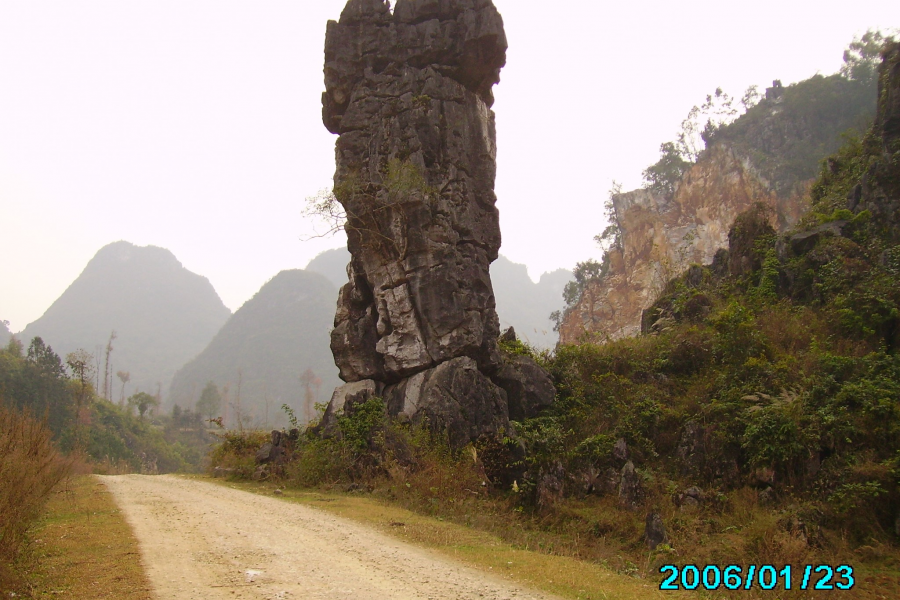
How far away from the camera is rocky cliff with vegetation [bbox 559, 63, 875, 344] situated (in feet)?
113

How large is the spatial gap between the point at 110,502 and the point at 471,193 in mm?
10266

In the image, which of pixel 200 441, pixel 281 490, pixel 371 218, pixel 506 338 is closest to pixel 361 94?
pixel 371 218

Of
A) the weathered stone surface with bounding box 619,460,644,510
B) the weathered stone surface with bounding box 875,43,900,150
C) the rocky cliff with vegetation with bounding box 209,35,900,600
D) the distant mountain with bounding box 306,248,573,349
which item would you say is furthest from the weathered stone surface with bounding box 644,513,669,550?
the distant mountain with bounding box 306,248,573,349

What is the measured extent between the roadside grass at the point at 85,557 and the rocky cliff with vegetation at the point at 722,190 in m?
28.8

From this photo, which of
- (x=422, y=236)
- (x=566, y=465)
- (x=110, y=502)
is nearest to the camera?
(x=110, y=502)

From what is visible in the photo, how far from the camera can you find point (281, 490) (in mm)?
12102

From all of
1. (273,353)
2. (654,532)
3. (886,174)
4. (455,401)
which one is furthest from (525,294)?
(654,532)

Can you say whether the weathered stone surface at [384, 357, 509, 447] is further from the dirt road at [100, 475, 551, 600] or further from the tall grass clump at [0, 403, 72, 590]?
the tall grass clump at [0, 403, 72, 590]

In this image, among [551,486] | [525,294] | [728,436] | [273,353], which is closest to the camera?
[551,486]

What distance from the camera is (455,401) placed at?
42.9 feet

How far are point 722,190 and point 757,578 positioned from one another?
34.1m

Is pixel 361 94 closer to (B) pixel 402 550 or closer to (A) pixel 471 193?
(A) pixel 471 193

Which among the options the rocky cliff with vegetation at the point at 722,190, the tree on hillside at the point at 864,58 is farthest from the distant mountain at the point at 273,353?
the tree on hillside at the point at 864,58

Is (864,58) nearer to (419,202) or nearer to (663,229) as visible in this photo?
(663,229)
